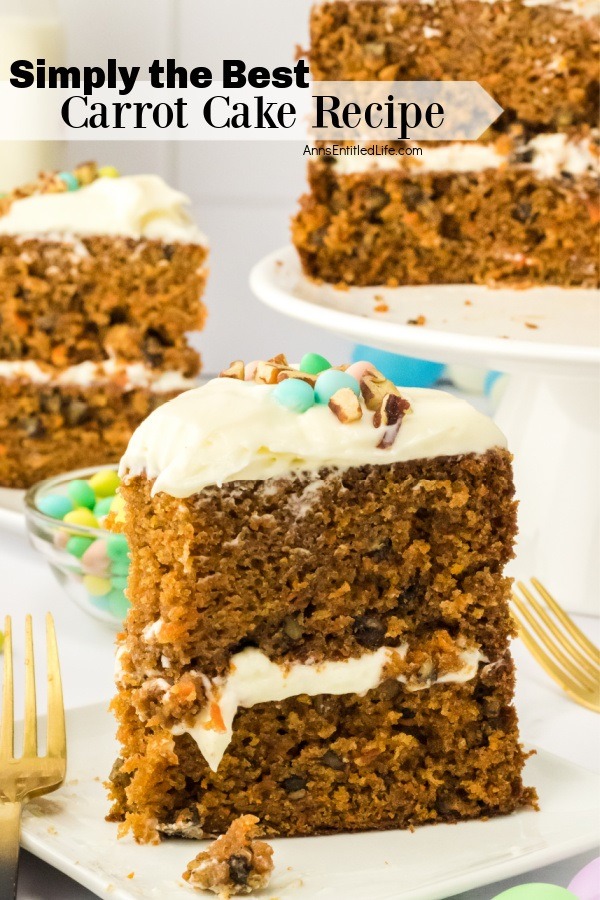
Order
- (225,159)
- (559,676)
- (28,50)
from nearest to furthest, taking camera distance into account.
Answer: (559,676) → (28,50) → (225,159)

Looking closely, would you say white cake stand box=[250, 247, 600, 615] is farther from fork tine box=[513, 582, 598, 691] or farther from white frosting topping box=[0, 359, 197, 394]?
white frosting topping box=[0, 359, 197, 394]

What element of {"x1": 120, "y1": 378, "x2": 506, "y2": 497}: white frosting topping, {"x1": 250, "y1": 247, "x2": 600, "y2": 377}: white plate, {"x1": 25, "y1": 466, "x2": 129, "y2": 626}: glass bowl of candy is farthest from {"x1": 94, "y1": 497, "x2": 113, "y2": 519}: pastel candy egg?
{"x1": 120, "y1": 378, "x2": 506, "y2": 497}: white frosting topping

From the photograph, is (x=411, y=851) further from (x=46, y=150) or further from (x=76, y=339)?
(x=46, y=150)

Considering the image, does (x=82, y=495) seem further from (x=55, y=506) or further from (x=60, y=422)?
(x=60, y=422)

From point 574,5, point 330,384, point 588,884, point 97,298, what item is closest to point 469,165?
point 574,5

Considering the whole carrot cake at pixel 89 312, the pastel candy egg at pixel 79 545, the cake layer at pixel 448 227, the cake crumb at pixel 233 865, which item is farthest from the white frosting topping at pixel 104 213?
the cake crumb at pixel 233 865

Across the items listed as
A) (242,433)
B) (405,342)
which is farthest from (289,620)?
(405,342)

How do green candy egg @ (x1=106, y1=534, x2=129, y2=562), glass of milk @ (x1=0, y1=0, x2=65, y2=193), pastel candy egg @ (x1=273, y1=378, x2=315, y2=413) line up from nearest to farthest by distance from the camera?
1. pastel candy egg @ (x1=273, y1=378, x2=315, y2=413)
2. green candy egg @ (x1=106, y1=534, x2=129, y2=562)
3. glass of milk @ (x1=0, y1=0, x2=65, y2=193)
